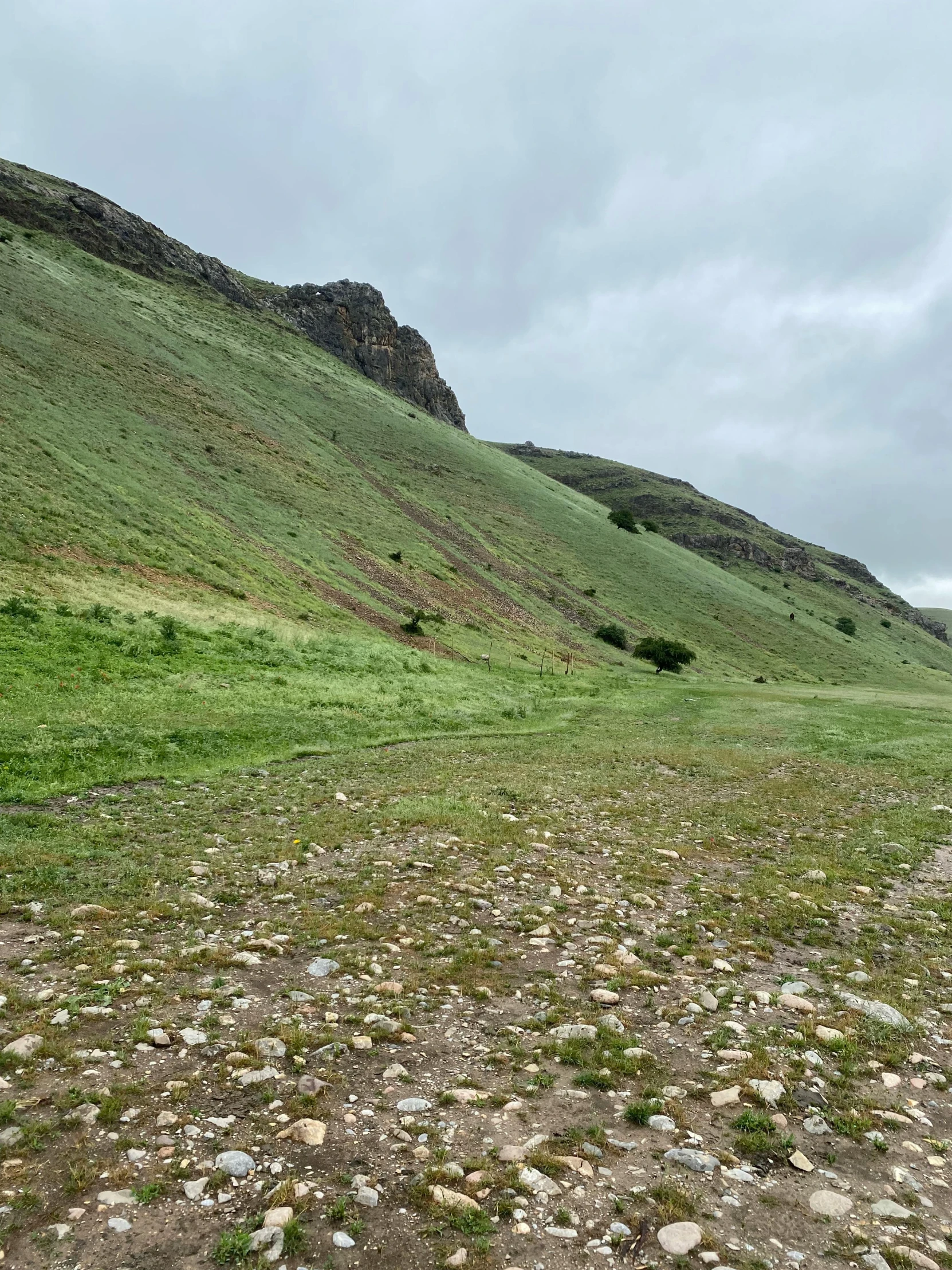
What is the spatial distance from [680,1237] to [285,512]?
72490mm

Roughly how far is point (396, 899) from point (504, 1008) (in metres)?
3.49

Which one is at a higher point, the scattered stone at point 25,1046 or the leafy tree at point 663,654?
the leafy tree at point 663,654

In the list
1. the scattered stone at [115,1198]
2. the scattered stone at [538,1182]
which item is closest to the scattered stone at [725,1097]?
the scattered stone at [538,1182]

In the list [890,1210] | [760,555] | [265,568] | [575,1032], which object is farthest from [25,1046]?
[760,555]

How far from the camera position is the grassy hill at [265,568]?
2512 cm

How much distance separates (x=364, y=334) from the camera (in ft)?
588

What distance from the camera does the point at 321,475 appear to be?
88562 millimetres

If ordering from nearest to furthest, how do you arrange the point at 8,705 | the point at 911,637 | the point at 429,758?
the point at 8,705 < the point at 429,758 < the point at 911,637

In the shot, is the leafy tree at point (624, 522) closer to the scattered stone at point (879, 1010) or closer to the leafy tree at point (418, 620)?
the leafy tree at point (418, 620)

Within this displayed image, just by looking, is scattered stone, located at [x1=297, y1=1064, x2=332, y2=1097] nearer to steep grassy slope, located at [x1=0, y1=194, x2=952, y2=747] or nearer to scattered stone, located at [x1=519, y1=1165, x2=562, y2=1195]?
scattered stone, located at [x1=519, y1=1165, x2=562, y2=1195]

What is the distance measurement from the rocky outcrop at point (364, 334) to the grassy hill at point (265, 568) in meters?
20.2

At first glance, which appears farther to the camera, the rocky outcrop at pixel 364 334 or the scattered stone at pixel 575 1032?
the rocky outcrop at pixel 364 334

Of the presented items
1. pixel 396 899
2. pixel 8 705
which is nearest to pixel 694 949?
pixel 396 899

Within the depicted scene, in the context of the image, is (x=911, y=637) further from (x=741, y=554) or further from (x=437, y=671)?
(x=437, y=671)
